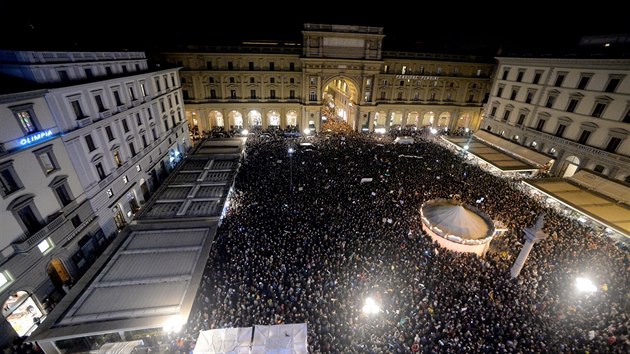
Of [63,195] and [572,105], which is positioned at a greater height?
[572,105]

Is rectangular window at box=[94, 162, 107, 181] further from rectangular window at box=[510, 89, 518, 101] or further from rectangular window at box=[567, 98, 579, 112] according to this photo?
rectangular window at box=[510, 89, 518, 101]

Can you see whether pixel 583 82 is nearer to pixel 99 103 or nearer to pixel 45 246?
pixel 99 103

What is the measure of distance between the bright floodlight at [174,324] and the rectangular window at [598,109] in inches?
1661

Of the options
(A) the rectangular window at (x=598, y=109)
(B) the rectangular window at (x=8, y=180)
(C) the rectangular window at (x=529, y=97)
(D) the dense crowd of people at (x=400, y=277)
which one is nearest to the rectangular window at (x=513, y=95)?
(C) the rectangular window at (x=529, y=97)

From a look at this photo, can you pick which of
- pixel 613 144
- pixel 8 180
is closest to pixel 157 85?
pixel 8 180

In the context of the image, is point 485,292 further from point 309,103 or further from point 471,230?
point 309,103

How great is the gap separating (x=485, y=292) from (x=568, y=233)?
11.2 meters

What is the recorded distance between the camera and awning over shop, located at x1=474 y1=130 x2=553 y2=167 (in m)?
33.4

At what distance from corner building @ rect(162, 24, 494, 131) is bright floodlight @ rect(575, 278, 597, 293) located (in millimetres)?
37482

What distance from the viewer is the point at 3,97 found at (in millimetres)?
13266

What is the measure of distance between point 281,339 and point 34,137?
17.0 metres

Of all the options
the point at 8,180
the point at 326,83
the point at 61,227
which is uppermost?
the point at 326,83

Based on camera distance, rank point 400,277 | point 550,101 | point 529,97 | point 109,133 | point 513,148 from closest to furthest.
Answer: point 400,277
point 109,133
point 550,101
point 513,148
point 529,97

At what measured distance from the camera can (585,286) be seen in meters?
17.0
